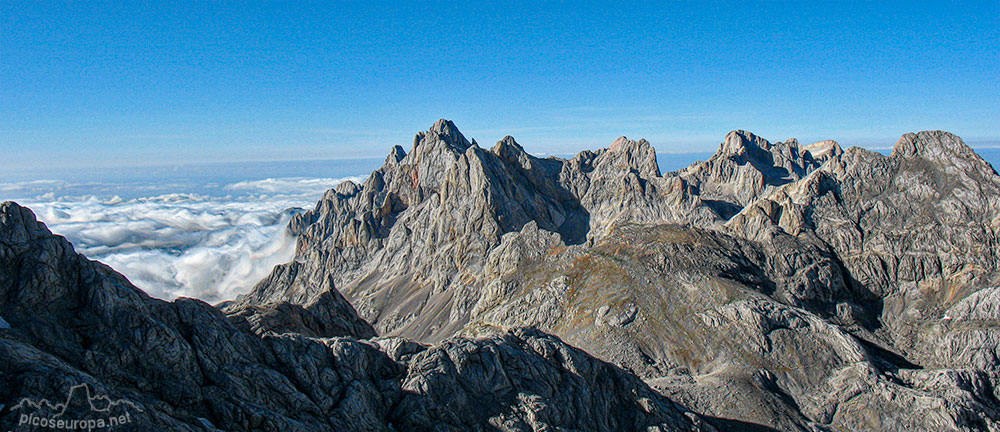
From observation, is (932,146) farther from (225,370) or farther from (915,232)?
(225,370)

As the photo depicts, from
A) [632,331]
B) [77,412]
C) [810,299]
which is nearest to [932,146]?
[810,299]

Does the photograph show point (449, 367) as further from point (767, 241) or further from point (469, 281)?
point (469, 281)

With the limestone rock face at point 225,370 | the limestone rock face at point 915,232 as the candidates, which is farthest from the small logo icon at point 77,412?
the limestone rock face at point 915,232

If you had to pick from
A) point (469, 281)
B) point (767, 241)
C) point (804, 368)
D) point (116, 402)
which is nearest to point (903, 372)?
point (804, 368)

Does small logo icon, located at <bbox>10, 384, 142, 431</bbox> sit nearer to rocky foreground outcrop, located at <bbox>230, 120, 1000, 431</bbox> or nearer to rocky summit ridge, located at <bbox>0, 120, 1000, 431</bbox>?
rocky summit ridge, located at <bbox>0, 120, 1000, 431</bbox>

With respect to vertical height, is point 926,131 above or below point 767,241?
above

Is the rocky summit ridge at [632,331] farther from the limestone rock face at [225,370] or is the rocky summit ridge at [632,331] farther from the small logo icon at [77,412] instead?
the small logo icon at [77,412]
